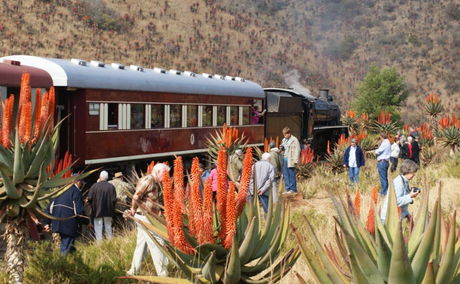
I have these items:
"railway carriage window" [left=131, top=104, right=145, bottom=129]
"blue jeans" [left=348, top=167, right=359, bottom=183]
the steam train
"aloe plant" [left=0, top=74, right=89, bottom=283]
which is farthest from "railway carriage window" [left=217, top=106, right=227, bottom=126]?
"aloe plant" [left=0, top=74, right=89, bottom=283]

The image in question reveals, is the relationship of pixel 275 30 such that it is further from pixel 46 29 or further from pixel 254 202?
pixel 254 202

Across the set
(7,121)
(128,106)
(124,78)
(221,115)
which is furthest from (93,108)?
(7,121)

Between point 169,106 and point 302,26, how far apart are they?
64902 millimetres

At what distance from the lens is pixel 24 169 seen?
16.2ft

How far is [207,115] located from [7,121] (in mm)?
12494

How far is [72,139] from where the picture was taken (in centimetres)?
1225

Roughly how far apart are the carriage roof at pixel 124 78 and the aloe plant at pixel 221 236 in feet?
27.7

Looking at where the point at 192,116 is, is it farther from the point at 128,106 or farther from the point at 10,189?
the point at 10,189

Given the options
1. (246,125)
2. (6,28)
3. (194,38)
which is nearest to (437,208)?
(246,125)

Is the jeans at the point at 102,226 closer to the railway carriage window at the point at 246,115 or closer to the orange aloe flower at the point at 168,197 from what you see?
the orange aloe flower at the point at 168,197

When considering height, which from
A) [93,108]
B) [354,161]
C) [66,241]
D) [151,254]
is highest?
[93,108]

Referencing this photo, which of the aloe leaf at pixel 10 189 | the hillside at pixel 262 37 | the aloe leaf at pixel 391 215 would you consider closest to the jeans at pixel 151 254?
the aloe leaf at pixel 10 189

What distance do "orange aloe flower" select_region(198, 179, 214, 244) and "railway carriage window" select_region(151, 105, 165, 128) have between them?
10897mm

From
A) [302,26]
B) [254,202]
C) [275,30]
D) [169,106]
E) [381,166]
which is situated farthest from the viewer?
[302,26]
